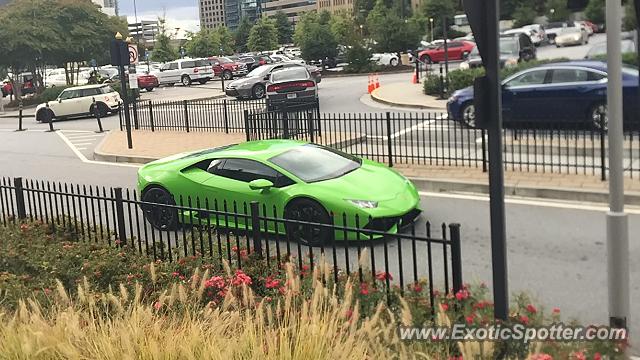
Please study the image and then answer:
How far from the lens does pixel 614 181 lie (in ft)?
16.6

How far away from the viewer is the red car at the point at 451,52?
49844 mm

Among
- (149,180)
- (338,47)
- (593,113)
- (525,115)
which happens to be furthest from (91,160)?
(338,47)

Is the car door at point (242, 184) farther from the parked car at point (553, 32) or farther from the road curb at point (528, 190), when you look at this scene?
the parked car at point (553, 32)

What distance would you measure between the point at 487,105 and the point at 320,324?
166cm

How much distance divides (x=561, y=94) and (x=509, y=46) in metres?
14.9

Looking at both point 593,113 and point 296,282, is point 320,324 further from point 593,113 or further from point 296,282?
point 593,113

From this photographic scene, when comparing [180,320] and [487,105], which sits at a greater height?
[487,105]

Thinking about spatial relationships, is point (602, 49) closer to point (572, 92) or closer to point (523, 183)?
point (572, 92)

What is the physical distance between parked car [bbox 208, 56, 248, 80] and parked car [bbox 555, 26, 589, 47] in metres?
22.9

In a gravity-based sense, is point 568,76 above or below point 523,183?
above

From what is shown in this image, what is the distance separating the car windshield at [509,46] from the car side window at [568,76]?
1404 cm

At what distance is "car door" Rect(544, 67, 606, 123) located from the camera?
51.2ft

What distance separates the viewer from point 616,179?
16.5 ft

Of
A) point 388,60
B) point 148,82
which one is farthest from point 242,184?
point 148,82
